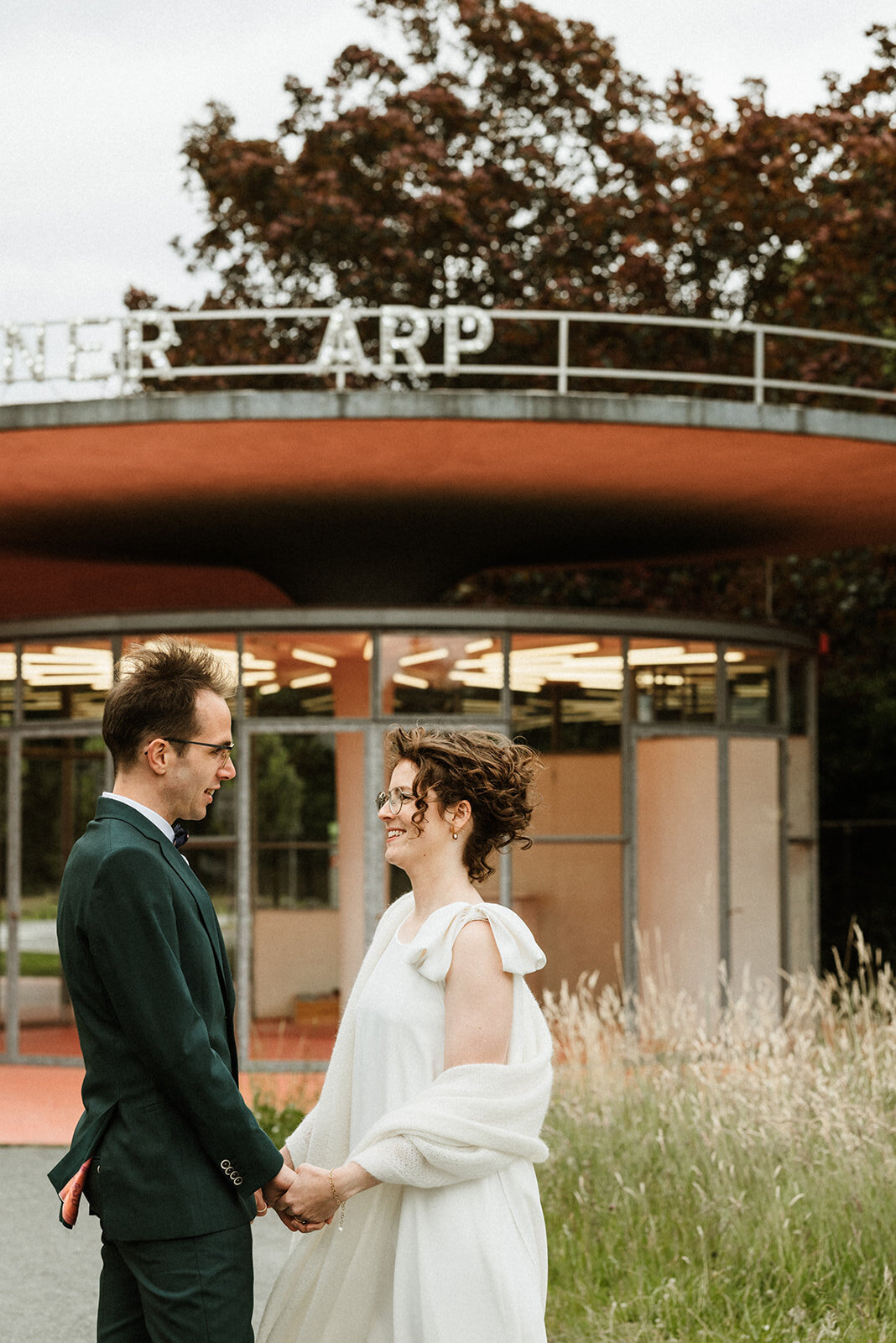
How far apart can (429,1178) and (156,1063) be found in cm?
57

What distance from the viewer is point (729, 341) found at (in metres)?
20.3

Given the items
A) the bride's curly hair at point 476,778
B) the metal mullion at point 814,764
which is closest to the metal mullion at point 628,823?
the metal mullion at point 814,764

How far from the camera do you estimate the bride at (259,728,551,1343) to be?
2.82m

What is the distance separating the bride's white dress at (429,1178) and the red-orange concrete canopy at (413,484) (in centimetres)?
652

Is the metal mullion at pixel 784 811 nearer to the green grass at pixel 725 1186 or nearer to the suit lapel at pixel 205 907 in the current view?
the green grass at pixel 725 1186

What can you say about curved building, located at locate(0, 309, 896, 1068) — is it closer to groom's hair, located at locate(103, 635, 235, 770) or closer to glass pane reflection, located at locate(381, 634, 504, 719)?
glass pane reflection, located at locate(381, 634, 504, 719)

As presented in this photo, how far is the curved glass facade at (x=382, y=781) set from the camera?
1062 centimetres

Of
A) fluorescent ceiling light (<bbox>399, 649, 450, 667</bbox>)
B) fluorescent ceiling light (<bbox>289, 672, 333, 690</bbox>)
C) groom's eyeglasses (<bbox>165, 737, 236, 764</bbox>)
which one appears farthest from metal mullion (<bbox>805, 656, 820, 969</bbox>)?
groom's eyeglasses (<bbox>165, 737, 236, 764</bbox>)

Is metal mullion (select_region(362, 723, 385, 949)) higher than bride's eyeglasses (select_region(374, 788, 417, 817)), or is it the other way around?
bride's eyeglasses (select_region(374, 788, 417, 817))

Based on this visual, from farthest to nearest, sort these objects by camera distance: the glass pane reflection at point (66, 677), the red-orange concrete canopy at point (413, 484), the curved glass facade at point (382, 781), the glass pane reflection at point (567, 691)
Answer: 1. the glass pane reflection at point (66, 677)
2. the glass pane reflection at point (567, 691)
3. the curved glass facade at point (382, 781)
4. the red-orange concrete canopy at point (413, 484)

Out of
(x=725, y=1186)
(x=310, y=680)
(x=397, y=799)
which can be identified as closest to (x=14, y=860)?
(x=310, y=680)

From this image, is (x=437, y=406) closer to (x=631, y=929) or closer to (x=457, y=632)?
(x=457, y=632)

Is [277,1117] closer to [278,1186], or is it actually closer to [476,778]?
[278,1186]

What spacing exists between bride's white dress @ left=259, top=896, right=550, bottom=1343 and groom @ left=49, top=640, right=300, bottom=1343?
22 cm
